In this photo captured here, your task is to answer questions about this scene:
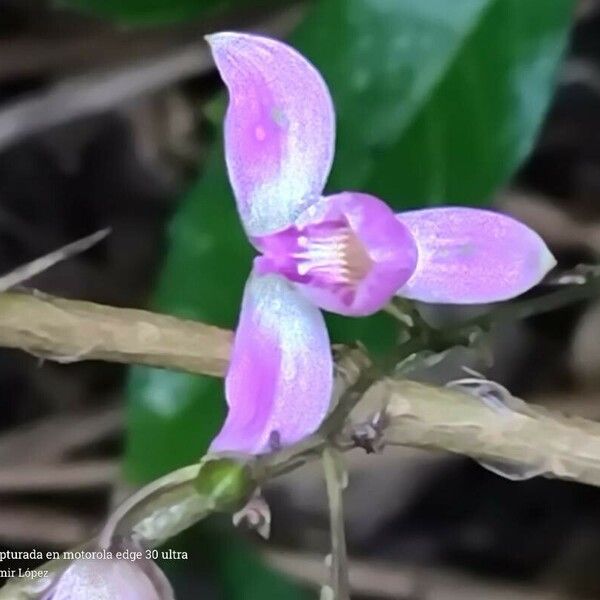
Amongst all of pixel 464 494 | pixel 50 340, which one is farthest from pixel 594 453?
pixel 464 494

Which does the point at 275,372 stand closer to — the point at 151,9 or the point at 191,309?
the point at 191,309

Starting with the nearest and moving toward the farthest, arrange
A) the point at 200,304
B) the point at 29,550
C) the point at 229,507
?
the point at 229,507, the point at 200,304, the point at 29,550

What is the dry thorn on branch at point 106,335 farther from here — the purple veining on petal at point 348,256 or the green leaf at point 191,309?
the green leaf at point 191,309

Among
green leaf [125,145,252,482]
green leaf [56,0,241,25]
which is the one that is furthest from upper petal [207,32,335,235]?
green leaf [56,0,241,25]

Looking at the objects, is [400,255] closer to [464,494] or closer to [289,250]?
[289,250]

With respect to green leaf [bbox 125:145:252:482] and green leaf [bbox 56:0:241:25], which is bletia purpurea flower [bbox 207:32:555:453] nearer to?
green leaf [bbox 125:145:252:482]

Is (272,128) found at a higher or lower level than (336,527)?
higher

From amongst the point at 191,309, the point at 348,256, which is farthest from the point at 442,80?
the point at 348,256
